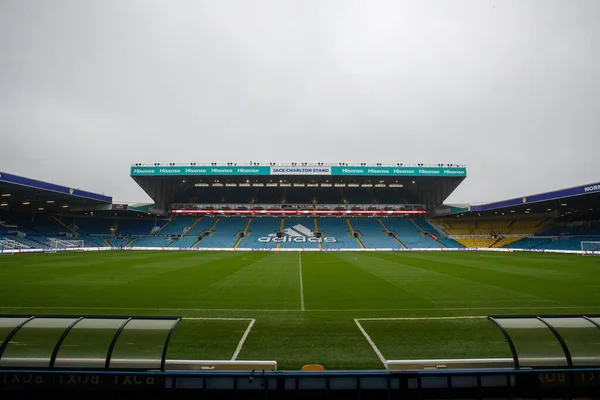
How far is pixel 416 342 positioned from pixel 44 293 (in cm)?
1317

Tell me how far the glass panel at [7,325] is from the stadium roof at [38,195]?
3249cm

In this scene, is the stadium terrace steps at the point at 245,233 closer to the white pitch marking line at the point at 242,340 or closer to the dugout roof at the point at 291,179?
the dugout roof at the point at 291,179

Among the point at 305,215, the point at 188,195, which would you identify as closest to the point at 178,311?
the point at 305,215

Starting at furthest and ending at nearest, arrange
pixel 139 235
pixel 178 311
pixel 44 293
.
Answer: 1. pixel 139 235
2. pixel 44 293
3. pixel 178 311

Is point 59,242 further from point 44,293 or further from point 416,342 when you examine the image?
point 416,342

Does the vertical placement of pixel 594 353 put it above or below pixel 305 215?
below

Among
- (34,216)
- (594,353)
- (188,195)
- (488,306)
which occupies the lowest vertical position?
(488,306)

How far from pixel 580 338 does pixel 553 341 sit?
1.26 ft

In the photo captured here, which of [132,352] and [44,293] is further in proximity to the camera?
[44,293]

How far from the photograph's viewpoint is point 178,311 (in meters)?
8.37

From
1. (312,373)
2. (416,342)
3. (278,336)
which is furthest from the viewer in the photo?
(278,336)

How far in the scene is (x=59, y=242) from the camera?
38.7 metres

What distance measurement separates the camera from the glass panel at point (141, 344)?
3.42m

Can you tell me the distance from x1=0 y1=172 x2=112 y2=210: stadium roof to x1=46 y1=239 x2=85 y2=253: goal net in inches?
211
